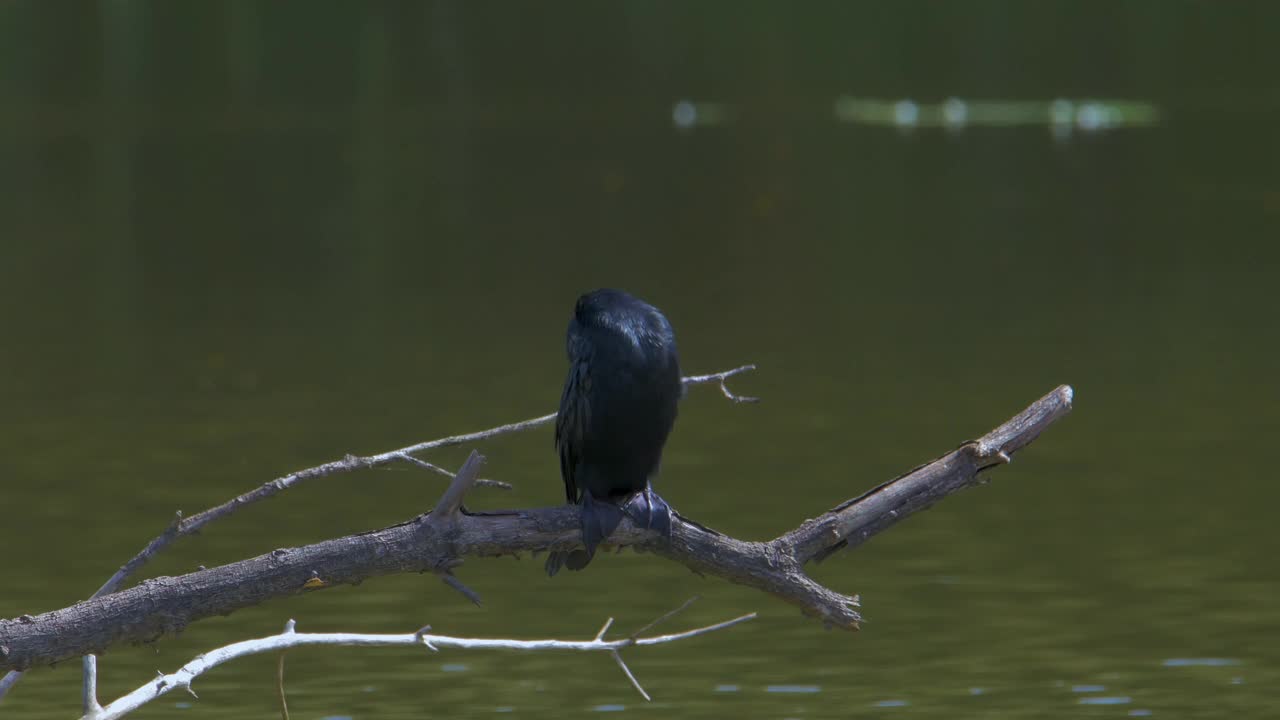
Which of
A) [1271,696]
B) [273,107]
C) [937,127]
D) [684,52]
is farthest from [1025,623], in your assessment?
[684,52]

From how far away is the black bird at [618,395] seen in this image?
6.61m

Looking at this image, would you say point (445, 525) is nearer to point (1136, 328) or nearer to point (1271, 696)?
point (1271, 696)

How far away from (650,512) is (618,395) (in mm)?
528

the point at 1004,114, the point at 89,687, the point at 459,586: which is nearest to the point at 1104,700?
the point at 459,586

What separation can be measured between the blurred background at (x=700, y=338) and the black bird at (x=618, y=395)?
2.57m

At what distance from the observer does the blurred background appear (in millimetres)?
9922

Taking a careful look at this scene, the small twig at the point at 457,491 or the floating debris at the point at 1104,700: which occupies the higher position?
the small twig at the point at 457,491

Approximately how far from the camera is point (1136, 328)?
18.0 meters

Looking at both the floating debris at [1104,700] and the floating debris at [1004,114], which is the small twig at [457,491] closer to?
the floating debris at [1104,700]

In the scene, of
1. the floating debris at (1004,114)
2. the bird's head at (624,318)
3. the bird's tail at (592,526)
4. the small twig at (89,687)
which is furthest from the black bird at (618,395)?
the floating debris at (1004,114)

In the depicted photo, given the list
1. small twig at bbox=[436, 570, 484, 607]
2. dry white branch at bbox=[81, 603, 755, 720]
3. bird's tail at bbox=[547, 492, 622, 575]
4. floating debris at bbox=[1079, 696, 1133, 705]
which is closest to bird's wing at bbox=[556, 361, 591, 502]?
bird's tail at bbox=[547, 492, 622, 575]

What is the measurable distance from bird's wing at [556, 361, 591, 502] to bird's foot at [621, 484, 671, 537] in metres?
0.40

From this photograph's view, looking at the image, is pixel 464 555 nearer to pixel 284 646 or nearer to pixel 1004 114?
pixel 284 646

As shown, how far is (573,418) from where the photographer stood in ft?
22.2
